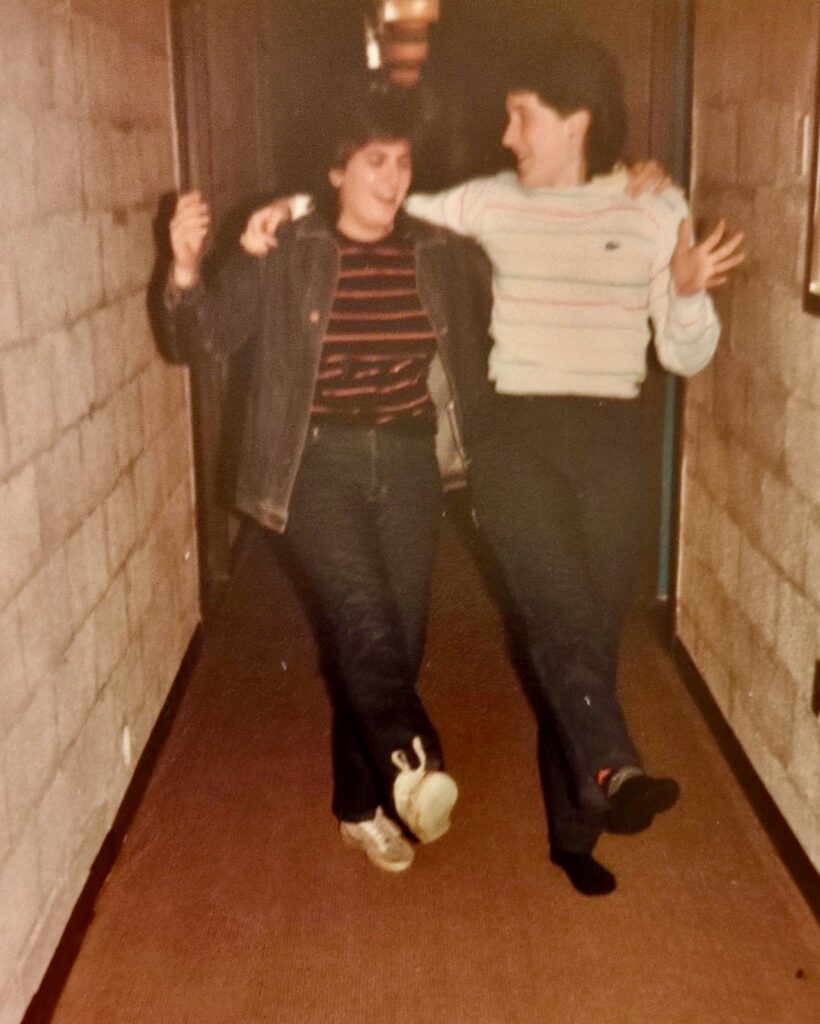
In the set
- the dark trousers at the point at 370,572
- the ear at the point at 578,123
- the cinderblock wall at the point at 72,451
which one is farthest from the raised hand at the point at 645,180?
the cinderblock wall at the point at 72,451

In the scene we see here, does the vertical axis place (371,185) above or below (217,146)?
below

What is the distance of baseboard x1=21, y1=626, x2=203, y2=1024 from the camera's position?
1988 mm

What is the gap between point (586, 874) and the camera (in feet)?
Result: 7.82

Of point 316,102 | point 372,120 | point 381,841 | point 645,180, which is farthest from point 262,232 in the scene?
point 316,102

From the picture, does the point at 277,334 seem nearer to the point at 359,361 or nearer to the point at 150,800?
the point at 359,361

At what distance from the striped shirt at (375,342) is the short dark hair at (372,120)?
0.19 m

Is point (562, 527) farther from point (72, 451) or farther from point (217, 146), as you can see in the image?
point (217, 146)

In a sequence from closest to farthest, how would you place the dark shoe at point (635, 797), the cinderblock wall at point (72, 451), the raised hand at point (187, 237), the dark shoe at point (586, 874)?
1. the cinderblock wall at point (72, 451)
2. the dark shoe at point (635, 797)
3. the raised hand at point (187, 237)
4. the dark shoe at point (586, 874)

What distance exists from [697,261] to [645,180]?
233 mm

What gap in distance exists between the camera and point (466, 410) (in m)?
2.50

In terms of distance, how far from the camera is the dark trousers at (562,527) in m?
2.20

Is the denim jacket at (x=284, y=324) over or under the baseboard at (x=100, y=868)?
over

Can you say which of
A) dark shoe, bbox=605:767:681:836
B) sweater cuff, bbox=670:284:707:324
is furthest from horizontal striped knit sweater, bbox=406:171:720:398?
dark shoe, bbox=605:767:681:836

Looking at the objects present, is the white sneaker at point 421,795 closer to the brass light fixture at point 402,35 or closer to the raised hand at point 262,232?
the raised hand at point 262,232
